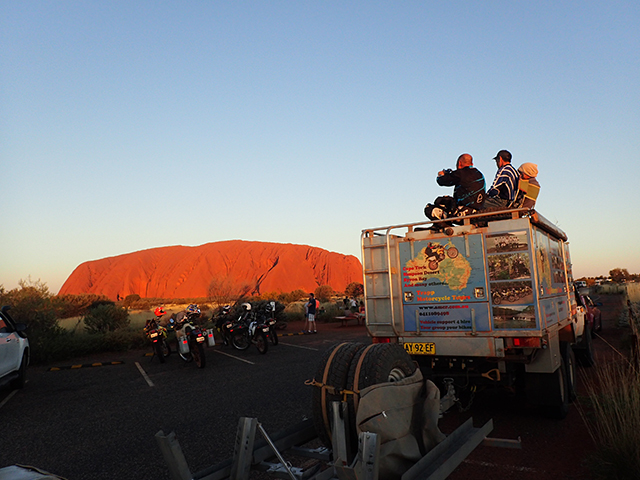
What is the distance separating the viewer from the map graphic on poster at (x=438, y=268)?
5.62m

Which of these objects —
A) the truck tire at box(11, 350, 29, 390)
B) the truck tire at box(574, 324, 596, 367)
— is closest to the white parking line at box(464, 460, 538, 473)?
the truck tire at box(574, 324, 596, 367)

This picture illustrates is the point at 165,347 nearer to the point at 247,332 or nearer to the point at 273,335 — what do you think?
the point at 247,332

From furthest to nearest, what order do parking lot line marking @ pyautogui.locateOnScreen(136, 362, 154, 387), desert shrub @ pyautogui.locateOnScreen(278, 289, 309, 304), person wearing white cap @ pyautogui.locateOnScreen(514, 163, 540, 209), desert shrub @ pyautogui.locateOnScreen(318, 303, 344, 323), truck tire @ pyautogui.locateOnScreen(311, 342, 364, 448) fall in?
1. desert shrub @ pyautogui.locateOnScreen(278, 289, 309, 304)
2. desert shrub @ pyautogui.locateOnScreen(318, 303, 344, 323)
3. parking lot line marking @ pyautogui.locateOnScreen(136, 362, 154, 387)
4. person wearing white cap @ pyautogui.locateOnScreen(514, 163, 540, 209)
5. truck tire @ pyautogui.locateOnScreen(311, 342, 364, 448)

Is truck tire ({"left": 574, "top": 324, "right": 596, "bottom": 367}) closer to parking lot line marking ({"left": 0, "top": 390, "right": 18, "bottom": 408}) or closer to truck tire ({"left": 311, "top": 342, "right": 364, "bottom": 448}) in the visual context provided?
truck tire ({"left": 311, "top": 342, "right": 364, "bottom": 448})

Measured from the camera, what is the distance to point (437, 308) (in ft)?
18.9

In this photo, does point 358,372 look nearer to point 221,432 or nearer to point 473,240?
point 473,240

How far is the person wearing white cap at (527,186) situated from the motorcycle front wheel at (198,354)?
25.6 feet

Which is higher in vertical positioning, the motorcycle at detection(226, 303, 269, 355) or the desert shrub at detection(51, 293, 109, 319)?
the desert shrub at detection(51, 293, 109, 319)

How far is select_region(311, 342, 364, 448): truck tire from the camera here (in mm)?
3303

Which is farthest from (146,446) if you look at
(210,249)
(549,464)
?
(210,249)

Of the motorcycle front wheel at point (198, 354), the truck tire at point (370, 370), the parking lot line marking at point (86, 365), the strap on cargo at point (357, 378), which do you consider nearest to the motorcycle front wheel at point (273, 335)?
the motorcycle front wheel at point (198, 354)

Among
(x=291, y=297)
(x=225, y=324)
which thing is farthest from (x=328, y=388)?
(x=291, y=297)

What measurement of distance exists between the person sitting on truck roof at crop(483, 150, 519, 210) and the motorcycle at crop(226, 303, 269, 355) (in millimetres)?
8457

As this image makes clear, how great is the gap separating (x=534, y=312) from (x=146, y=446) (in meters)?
4.86
